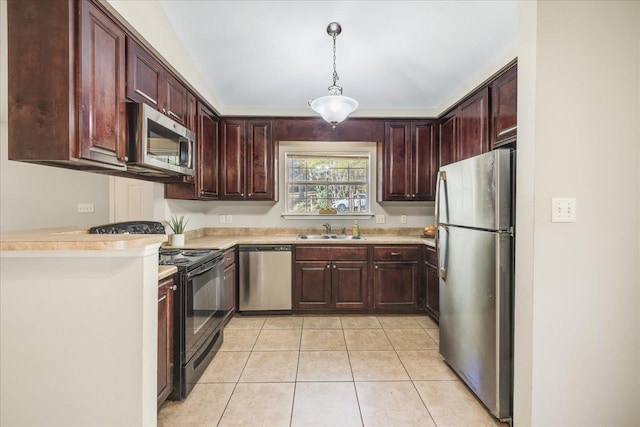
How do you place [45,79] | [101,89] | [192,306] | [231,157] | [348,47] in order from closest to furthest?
[45,79]
[101,89]
[192,306]
[348,47]
[231,157]

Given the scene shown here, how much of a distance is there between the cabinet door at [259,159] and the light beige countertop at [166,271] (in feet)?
6.24

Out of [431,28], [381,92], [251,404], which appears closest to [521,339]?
[251,404]

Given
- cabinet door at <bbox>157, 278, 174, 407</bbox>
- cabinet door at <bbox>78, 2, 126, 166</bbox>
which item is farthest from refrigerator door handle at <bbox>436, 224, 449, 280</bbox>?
cabinet door at <bbox>78, 2, 126, 166</bbox>

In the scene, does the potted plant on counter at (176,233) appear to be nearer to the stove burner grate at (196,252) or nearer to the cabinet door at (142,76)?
the stove burner grate at (196,252)

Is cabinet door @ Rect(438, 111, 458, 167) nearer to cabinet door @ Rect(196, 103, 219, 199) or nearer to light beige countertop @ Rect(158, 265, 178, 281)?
cabinet door @ Rect(196, 103, 219, 199)

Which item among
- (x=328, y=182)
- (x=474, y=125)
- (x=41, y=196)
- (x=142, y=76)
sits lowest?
(x=41, y=196)

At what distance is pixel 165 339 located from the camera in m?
1.78

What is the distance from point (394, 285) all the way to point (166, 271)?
2.50 meters

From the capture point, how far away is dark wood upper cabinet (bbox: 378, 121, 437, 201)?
12.1 ft

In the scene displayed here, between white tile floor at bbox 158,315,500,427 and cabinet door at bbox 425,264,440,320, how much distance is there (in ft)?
0.67

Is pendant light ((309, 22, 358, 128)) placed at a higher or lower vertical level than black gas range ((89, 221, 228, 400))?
higher

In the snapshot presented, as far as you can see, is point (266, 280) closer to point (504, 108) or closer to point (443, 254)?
point (443, 254)

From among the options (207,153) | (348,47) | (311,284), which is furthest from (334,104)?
(311,284)

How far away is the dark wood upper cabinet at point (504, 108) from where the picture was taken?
2230 mm
